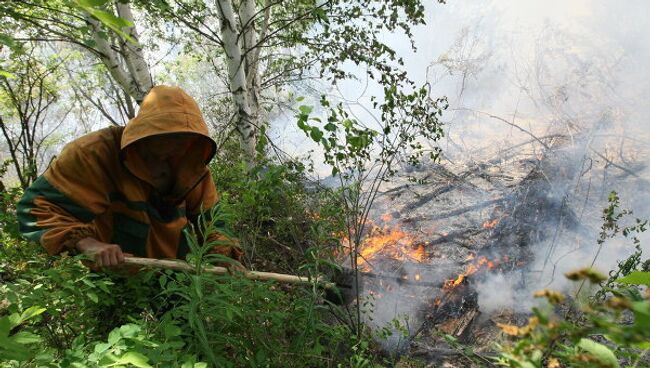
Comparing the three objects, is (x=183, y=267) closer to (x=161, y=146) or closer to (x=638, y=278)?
(x=161, y=146)

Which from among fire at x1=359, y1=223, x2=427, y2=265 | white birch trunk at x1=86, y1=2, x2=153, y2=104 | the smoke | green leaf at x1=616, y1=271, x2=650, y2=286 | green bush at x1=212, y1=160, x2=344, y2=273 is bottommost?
green leaf at x1=616, y1=271, x2=650, y2=286

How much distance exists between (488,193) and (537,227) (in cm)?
162

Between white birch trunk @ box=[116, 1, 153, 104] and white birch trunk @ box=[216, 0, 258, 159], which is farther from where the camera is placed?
white birch trunk @ box=[116, 1, 153, 104]

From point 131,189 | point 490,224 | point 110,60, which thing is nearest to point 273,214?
point 131,189

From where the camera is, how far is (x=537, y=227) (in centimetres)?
598

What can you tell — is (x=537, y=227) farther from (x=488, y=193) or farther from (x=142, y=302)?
(x=142, y=302)

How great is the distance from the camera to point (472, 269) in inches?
200

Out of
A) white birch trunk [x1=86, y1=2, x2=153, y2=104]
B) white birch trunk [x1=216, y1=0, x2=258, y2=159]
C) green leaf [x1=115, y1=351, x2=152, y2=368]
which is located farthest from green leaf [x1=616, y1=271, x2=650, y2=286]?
white birch trunk [x1=86, y1=2, x2=153, y2=104]

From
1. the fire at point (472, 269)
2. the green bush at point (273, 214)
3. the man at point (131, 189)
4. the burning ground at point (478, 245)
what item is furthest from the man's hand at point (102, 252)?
the fire at point (472, 269)

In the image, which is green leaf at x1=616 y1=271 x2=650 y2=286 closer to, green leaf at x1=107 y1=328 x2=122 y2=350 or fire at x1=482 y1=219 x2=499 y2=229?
green leaf at x1=107 y1=328 x2=122 y2=350

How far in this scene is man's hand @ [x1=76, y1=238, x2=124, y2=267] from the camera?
193cm

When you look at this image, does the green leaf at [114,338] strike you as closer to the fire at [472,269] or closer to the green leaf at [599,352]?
the green leaf at [599,352]

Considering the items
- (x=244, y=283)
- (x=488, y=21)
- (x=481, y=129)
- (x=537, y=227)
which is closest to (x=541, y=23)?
Result: (x=488, y=21)

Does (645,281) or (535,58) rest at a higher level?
(535,58)
